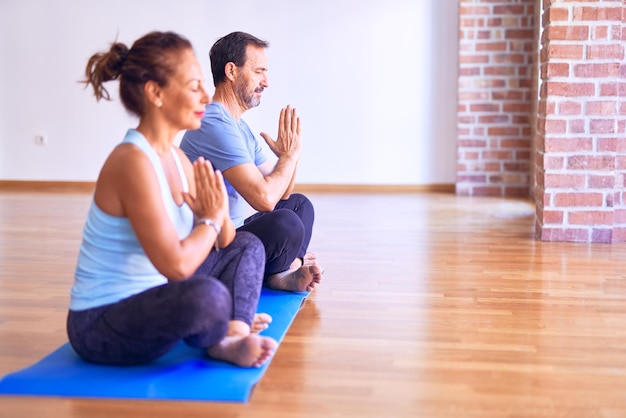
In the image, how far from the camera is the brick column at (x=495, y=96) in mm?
6504

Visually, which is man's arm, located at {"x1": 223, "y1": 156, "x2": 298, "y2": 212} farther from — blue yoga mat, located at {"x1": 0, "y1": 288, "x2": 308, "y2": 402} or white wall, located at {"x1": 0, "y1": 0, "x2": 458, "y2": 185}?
white wall, located at {"x1": 0, "y1": 0, "x2": 458, "y2": 185}

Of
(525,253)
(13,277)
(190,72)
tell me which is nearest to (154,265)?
(190,72)

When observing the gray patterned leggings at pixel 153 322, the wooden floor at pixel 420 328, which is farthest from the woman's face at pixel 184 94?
the wooden floor at pixel 420 328

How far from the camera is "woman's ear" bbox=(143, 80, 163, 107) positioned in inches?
85.7

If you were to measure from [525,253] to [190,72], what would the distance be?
2468 mm

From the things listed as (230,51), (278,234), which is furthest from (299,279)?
(230,51)

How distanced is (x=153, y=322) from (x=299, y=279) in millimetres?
1094

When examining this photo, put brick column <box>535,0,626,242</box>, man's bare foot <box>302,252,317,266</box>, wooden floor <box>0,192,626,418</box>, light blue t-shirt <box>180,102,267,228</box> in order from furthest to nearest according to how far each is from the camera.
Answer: brick column <box>535,0,626,242</box> < man's bare foot <box>302,252,317,266</box> < light blue t-shirt <box>180,102,267,228</box> < wooden floor <box>0,192,626,418</box>

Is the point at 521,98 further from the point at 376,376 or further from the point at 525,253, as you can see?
the point at 376,376

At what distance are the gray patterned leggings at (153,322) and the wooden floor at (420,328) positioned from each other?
178 mm

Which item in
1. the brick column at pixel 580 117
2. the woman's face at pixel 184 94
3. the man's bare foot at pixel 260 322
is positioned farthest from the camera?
the brick column at pixel 580 117

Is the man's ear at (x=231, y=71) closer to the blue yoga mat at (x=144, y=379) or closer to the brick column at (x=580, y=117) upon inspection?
the blue yoga mat at (x=144, y=379)

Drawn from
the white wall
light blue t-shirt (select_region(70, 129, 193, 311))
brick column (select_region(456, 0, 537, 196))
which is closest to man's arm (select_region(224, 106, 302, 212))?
light blue t-shirt (select_region(70, 129, 193, 311))

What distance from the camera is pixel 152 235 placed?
206 cm
